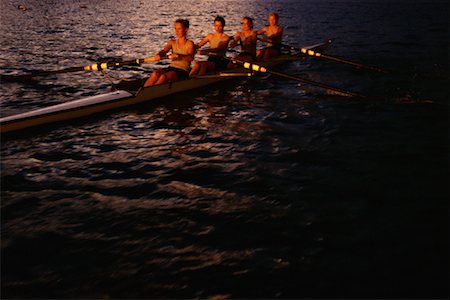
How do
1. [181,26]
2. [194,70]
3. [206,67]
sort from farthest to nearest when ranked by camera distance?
1. [206,67]
2. [194,70]
3. [181,26]

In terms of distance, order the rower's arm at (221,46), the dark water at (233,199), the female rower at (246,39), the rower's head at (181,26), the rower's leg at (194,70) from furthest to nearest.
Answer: the female rower at (246,39)
the rower's arm at (221,46)
the rower's leg at (194,70)
the rower's head at (181,26)
the dark water at (233,199)

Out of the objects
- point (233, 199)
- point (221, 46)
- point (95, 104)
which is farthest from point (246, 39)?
point (233, 199)

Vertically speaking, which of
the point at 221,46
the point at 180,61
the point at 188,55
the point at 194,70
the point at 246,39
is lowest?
the point at 194,70

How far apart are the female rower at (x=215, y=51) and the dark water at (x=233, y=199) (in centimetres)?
105

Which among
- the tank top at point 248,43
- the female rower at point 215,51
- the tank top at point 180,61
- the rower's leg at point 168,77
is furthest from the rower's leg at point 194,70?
the tank top at point 248,43

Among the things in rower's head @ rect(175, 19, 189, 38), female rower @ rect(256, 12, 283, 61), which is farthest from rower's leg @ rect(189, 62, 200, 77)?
female rower @ rect(256, 12, 283, 61)

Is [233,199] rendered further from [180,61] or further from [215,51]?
[215,51]

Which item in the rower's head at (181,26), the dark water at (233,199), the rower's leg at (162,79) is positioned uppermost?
the rower's head at (181,26)

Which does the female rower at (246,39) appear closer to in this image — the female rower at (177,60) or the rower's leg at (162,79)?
the female rower at (177,60)

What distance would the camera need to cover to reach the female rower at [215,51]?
1345cm

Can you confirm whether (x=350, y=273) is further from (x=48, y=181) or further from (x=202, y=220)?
(x=48, y=181)

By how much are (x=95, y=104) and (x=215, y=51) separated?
508cm

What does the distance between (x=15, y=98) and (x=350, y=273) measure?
12.4 metres

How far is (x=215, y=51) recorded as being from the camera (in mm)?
14047
